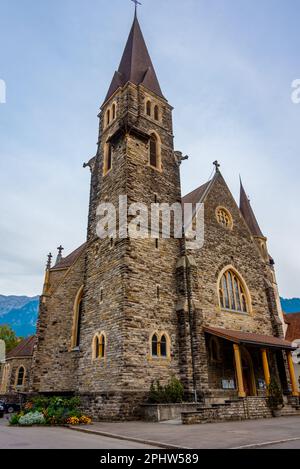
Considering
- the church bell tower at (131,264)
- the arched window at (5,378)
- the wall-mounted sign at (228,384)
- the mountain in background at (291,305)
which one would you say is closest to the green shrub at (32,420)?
the church bell tower at (131,264)

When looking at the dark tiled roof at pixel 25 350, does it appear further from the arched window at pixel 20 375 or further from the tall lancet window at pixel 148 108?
the tall lancet window at pixel 148 108

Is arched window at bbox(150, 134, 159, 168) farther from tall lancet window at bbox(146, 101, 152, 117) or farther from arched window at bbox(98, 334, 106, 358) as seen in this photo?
arched window at bbox(98, 334, 106, 358)

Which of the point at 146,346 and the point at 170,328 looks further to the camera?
the point at 170,328

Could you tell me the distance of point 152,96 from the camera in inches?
880

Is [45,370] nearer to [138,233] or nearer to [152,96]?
[138,233]

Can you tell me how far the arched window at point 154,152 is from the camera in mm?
20141

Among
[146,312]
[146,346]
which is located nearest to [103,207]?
[146,312]

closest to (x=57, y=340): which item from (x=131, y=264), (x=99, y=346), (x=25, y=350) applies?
(x=99, y=346)

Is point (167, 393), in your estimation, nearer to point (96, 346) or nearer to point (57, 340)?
point (96, 346)

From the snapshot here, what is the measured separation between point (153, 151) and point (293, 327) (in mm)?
21681

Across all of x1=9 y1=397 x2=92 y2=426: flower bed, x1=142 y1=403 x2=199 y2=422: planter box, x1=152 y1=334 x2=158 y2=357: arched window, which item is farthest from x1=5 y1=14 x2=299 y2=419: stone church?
x1=9 y1=397 x2=92 y2=426: flower bed

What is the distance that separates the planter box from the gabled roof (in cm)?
1853

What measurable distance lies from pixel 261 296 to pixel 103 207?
439 inches

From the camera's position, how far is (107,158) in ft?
69.0
